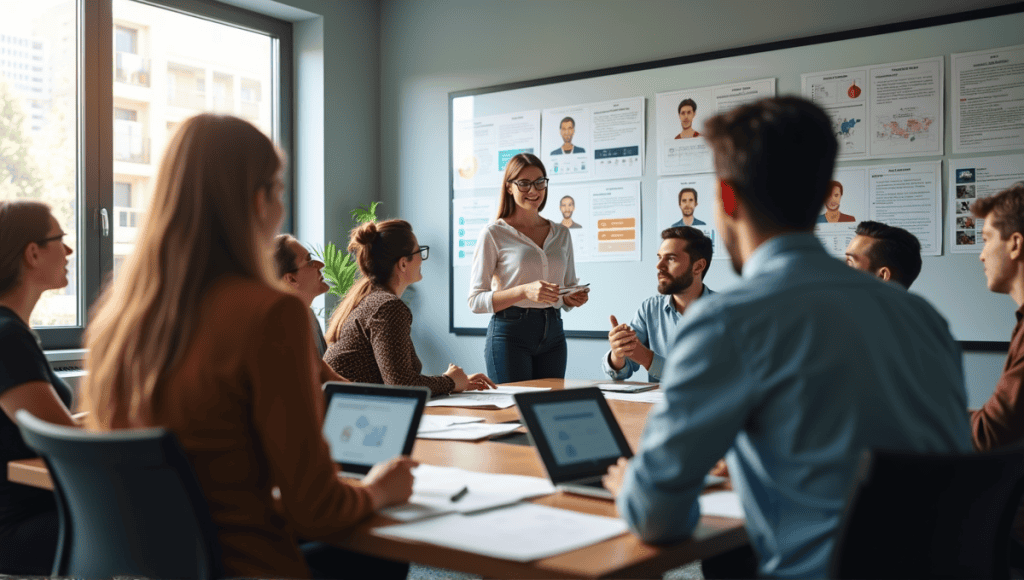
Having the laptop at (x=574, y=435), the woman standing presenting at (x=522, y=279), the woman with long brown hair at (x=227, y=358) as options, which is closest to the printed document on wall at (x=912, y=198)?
the woman standing presenting at (x=522, y=279)

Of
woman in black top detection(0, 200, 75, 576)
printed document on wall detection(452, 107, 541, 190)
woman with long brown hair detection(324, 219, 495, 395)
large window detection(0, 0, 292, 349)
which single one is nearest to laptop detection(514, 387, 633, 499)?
woman in black top detection(0, 200, 75, 576)

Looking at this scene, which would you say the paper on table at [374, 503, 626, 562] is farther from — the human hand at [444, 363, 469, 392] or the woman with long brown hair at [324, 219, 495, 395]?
the human hand at [444, 363, 469, 392]

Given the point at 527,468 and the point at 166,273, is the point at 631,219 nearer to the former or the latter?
the point at 527,468

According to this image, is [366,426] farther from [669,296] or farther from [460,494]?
[669,296]

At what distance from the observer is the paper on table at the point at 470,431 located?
79.0 inches

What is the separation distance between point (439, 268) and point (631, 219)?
1.31m

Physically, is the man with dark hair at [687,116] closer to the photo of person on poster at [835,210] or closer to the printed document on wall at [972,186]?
the photo of person on poster at [835,210]

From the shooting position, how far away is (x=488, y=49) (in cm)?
499

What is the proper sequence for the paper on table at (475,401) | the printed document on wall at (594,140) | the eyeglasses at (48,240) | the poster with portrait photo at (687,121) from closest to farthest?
1. the eyeglasses at (48,240)
2. the paper on table at (475,401)
3. the poster with portrait photo at (687,121)
4. the printed document on wall at (594,140)

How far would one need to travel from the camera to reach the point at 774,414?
1.05 m

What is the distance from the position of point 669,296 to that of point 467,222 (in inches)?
78.0

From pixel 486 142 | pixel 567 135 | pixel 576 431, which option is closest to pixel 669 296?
pixel 567 135

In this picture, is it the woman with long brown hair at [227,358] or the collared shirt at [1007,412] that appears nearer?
the woman with long brown hair at [227,358]

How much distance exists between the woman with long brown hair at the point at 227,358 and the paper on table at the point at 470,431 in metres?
0.70
